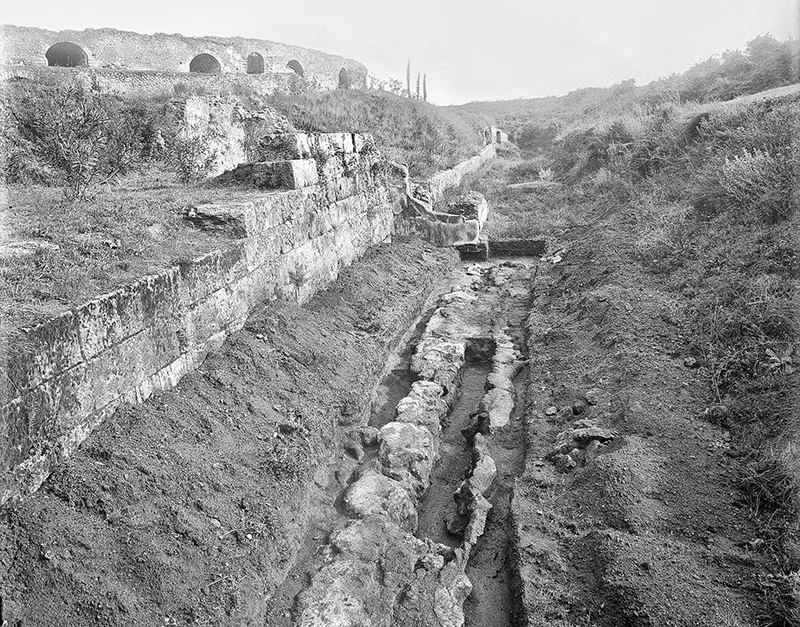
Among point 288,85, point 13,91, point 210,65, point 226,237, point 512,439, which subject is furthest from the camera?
point 210,65

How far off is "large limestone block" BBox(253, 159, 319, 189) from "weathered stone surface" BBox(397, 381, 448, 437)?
4.11m

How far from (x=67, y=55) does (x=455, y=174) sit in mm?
17188

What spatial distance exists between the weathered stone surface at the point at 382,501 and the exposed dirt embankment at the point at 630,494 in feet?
3.34

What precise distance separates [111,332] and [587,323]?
6432 millimetres

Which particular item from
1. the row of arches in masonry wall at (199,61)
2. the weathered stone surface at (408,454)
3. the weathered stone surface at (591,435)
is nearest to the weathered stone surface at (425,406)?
the weathered stone surface at (408,454)

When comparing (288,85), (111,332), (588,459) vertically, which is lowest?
(588,459)

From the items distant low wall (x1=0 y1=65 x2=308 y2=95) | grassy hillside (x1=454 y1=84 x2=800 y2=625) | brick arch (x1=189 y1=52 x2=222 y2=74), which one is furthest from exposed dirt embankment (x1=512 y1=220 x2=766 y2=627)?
brick arch (x1=189 y1=52 x2=222 y2=74)

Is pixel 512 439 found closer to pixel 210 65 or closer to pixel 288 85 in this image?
pixel 288 85

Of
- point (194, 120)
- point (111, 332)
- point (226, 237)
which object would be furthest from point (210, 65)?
point (111, 332)

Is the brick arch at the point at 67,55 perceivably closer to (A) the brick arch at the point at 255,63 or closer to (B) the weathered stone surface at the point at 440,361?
(A) the brick arch at the point at 255,63

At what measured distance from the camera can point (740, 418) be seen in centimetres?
559

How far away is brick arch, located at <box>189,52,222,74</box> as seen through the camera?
28641mm

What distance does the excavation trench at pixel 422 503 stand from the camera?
4.43 meters

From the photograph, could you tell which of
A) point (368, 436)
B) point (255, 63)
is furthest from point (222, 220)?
point (255, 63)
